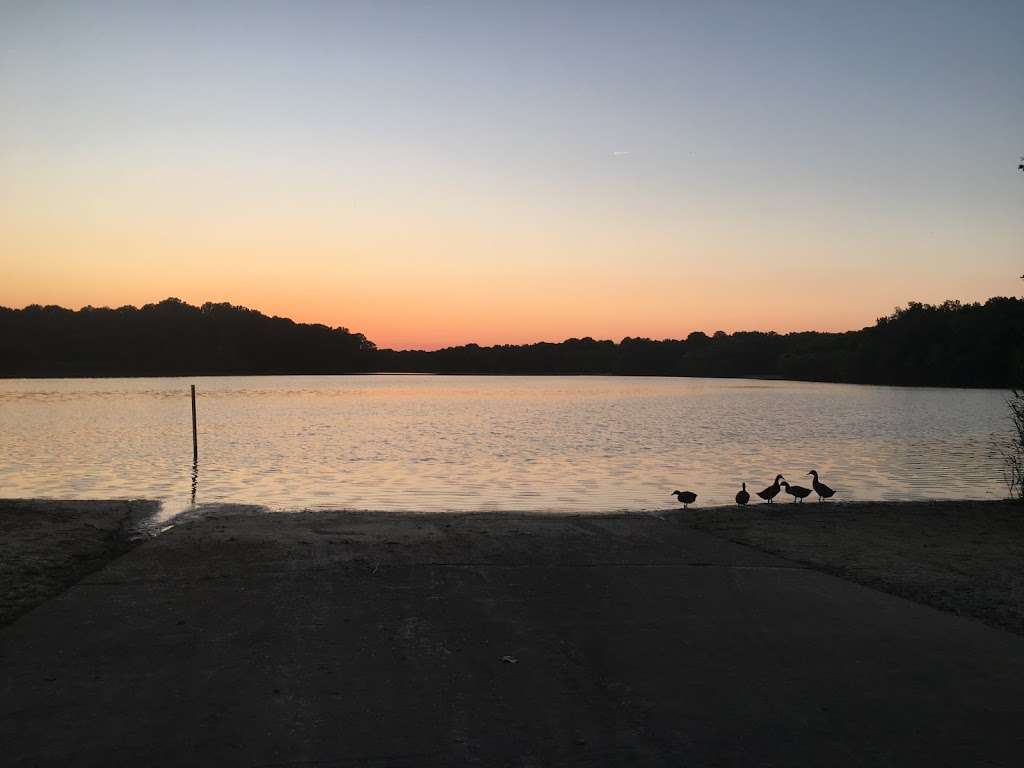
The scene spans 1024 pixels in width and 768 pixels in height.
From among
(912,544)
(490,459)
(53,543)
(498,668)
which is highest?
(498,668)

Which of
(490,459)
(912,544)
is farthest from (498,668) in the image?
(490,459)

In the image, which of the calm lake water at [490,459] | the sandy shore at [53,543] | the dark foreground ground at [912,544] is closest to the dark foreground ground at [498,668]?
the sandy shore at [53,543]

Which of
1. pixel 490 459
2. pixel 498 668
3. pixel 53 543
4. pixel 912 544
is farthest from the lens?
pixel 490 459

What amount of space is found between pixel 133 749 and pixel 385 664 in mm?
1955

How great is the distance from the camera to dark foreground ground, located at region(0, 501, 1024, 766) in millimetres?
4852

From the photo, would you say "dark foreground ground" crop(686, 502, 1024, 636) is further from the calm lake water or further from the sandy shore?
the sandy shore

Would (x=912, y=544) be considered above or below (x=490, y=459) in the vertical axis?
above

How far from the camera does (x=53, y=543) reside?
11.2 meters

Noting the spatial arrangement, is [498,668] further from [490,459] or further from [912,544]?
[490,459]

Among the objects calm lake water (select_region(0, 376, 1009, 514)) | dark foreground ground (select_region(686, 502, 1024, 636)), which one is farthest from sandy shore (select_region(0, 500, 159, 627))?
dark foreground ground (select_region(686, 502, 1024, 636))

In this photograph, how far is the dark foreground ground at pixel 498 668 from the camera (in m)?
4.85

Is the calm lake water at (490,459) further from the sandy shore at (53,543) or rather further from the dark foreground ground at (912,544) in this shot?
the dark foreground ground at (912,544)

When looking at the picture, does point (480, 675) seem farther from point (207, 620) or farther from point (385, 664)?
point (207, 620)

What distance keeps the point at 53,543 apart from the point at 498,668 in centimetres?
800
